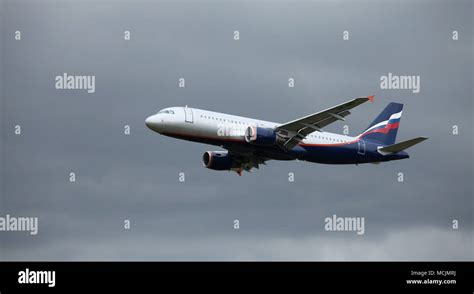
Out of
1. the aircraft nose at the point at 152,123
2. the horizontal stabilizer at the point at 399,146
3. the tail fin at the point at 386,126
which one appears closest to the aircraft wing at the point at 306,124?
the horizontal stabilizer at the point at 399,146

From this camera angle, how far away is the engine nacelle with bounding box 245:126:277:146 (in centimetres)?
8338

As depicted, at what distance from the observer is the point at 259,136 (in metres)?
83.4

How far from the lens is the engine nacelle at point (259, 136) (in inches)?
3282

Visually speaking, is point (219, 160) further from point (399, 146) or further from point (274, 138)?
point (399, 146)

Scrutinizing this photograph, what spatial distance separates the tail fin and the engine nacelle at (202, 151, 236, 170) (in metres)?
12.9

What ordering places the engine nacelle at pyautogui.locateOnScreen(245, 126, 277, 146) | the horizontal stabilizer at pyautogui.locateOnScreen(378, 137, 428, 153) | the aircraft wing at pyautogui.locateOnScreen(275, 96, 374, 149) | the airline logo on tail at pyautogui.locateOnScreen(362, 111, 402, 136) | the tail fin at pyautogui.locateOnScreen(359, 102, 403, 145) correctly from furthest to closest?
the airline logo on tail at pyautogui.locateOnScreen(362, 111, 402, 136) → the tail fin at pyautogui.locateOnScreen(359, 102, 403, 145) → the horizontal stabilizer at pyautogui.locateOnScreen(378, 137, 428, 153) → the engine nacelle at pyautogui.locateOnScreen(245, 126, 277, 146) → the aircraft wing at pyautogui.locateOnScreen(275, 96, 374, 149)

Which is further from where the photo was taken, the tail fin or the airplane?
the tail fin

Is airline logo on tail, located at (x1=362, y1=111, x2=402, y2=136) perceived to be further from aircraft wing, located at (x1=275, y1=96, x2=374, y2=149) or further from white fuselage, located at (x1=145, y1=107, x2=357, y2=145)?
white fuselage, located at (x1=145, y1=107, x2=357, y2=145)

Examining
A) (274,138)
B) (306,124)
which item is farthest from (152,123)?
(306,124)

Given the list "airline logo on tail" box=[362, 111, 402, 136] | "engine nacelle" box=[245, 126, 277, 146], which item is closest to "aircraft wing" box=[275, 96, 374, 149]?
"engine nacelle" box=[245, 126, 277, 146]

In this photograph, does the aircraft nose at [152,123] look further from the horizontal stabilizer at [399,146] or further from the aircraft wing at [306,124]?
the horizontal stabilizer at [399,146]
